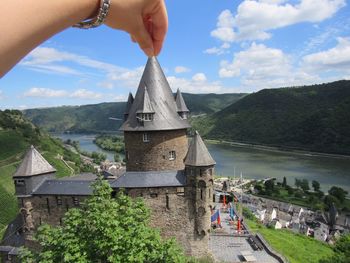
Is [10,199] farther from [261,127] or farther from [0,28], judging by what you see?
[261,127]

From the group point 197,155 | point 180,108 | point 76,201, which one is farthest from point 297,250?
point 76,201

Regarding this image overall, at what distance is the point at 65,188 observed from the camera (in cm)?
1902

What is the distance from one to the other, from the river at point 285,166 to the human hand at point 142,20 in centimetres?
Answer: 7229

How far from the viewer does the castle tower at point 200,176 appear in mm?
17781

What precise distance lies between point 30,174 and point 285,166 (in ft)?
259

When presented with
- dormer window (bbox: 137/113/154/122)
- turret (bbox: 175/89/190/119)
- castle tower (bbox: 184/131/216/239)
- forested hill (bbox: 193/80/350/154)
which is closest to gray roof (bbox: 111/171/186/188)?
castle tower (bbox: 184/131/216/239)

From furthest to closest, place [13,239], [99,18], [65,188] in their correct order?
[13,239]
[65,188]
[99,18]

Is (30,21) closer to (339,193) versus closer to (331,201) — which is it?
(331,201)

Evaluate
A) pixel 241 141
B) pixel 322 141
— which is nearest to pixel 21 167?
pixel 322 141

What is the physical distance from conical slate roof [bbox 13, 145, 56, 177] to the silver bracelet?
64.8ft

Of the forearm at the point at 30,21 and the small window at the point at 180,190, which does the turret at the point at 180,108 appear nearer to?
the small window at the point at 180,190

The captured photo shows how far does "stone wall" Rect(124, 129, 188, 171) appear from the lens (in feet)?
64.3

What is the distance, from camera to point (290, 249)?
29797 millimetres

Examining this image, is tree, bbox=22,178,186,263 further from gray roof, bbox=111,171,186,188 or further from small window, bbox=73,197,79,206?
small window, bbox=73,197,79,206
